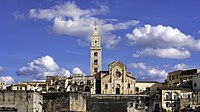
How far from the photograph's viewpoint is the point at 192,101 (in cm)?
8488

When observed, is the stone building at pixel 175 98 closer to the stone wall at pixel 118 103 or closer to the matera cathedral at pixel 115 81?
the stone wall at pixel 118 103

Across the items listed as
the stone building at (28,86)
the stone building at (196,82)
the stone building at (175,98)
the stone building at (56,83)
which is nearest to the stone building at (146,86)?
the stone building at (196,82)

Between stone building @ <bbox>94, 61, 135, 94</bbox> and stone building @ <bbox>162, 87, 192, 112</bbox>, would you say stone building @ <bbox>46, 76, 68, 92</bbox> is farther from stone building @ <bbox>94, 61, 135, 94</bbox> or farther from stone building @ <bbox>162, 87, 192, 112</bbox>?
stone building @ <bbox>162, 87, 192, 112</bbox>

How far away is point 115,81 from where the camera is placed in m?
107

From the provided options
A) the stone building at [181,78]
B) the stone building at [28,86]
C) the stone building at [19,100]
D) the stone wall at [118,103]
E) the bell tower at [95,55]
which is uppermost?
the bell tower at [95,55]

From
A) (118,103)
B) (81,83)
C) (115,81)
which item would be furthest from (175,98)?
(81,83)

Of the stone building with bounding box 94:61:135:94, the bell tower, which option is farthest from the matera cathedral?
the bell tower

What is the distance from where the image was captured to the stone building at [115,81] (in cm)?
10688

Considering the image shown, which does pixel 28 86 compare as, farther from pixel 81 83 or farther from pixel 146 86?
pixel 146 86

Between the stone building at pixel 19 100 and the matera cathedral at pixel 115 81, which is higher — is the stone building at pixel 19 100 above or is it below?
below

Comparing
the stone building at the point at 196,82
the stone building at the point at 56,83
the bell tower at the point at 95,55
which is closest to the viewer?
the stone building at the point at 196,82

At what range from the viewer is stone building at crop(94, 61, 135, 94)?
107 metres

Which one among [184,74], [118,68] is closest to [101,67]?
[118,68]

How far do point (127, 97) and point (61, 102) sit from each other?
148ft
